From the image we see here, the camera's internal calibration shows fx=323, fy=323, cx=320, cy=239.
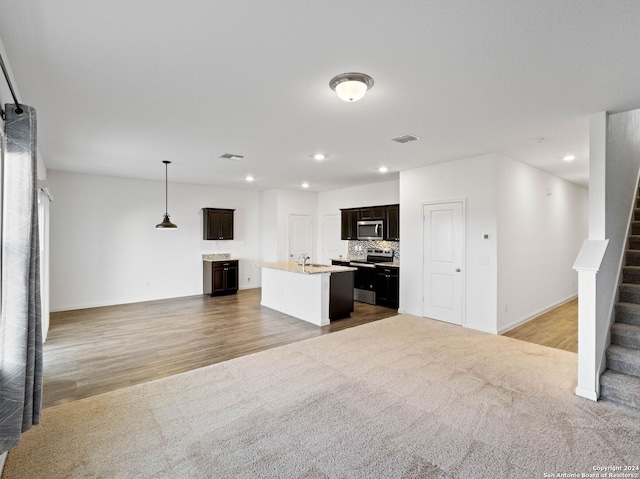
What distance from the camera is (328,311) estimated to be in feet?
18.1

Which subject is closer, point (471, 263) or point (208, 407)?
point (208, 407)

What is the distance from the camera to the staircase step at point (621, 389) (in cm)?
277

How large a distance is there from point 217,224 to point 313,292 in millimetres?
3758

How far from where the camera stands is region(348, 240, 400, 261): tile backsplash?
24.2 feet

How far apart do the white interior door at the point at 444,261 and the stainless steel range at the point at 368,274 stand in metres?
1.49

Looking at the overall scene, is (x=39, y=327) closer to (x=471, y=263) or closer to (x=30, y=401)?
(x=30, y=401)

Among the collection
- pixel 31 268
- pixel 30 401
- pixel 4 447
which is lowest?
pixel 4 447

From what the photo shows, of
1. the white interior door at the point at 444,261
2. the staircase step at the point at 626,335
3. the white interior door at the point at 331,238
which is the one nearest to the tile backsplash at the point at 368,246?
the white interior door at the point at 331,238

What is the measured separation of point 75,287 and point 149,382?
14.8 ft

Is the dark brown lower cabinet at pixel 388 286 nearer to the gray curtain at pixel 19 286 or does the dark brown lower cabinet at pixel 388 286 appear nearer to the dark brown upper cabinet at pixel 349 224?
the dark brown upper cabinet at pixel 349 224

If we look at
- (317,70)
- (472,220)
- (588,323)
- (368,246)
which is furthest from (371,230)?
(317,70)

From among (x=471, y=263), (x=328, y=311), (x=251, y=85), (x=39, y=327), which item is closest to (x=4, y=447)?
(x=39, y=327)

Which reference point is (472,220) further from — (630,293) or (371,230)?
(371,230)

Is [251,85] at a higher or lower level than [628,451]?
higher
